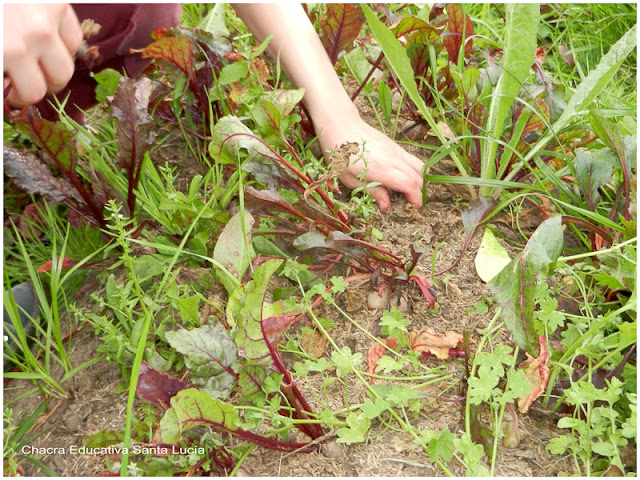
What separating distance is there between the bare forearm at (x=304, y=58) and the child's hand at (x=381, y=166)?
6cm

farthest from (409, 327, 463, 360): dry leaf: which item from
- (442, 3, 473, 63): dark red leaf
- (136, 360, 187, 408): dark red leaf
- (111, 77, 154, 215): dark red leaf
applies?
(442, 3, 473, 63): dark red leaf

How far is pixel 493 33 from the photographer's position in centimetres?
205

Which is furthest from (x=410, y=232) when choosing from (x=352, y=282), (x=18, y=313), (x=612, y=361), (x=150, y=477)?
(x=18, y=313)

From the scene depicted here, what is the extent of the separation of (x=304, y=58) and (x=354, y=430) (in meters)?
1.07

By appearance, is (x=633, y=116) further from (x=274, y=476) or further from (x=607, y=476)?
(x=274, y=476)

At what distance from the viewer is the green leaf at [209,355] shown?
1.16 meters

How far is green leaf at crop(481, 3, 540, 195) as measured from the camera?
1366mm

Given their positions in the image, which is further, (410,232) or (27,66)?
(410,232)

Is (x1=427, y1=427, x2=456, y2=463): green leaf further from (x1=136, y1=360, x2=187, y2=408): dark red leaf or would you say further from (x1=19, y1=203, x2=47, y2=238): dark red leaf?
(x1=19, y1=203, x2=47, y2=238): dark red leaf

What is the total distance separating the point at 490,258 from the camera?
55.8 inches

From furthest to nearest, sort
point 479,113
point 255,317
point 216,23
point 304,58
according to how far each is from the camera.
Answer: point 216,23
point 304,58
point 479,113
point 255,317

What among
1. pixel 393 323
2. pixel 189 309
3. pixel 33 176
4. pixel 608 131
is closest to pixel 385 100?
pixel 608 131

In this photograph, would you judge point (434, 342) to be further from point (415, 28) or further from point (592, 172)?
point (415, 28)

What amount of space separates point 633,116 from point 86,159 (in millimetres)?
1521
